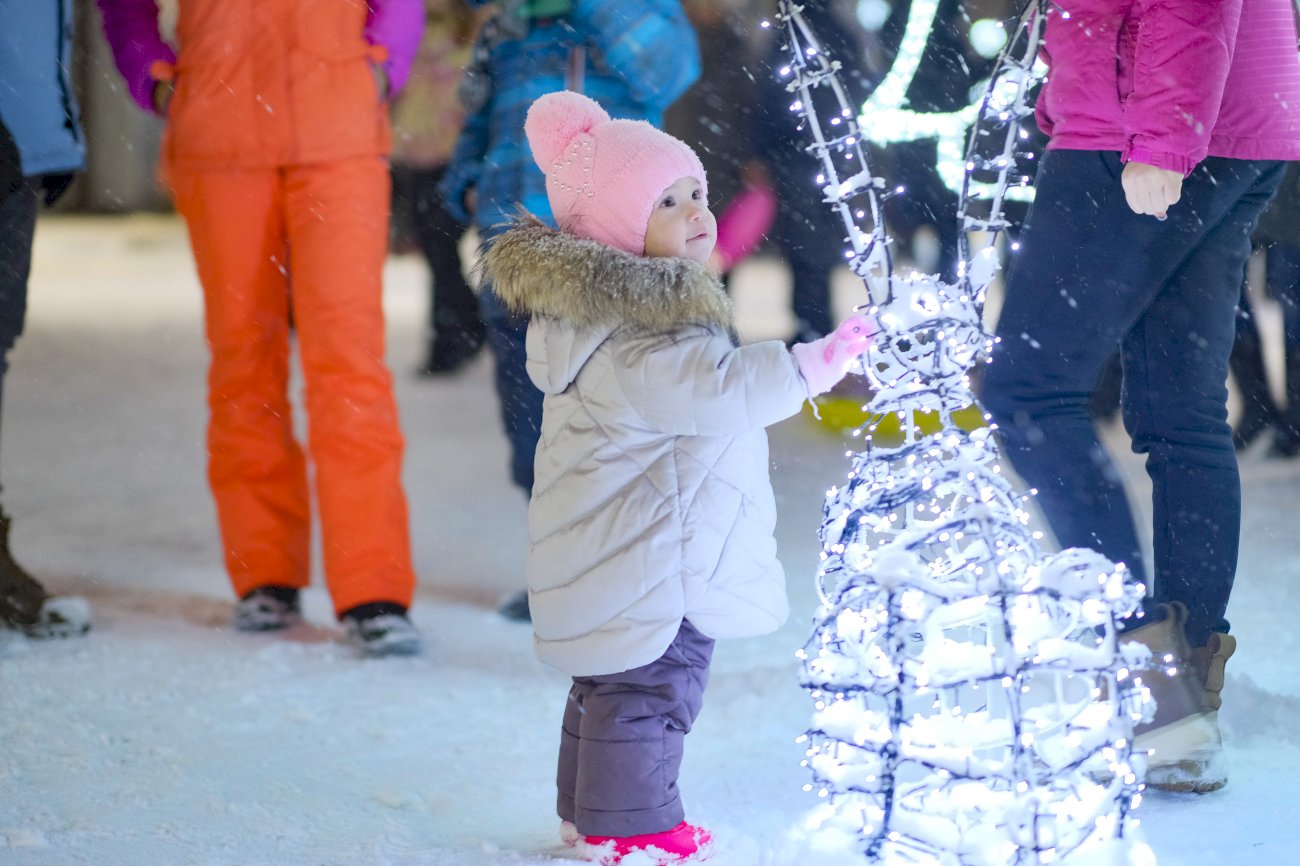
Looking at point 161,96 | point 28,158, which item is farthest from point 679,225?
point 28,158

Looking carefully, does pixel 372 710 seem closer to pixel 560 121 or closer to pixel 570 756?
pixel 570 756

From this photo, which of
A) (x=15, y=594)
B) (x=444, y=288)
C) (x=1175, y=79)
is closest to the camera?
(x=1175, y=79)

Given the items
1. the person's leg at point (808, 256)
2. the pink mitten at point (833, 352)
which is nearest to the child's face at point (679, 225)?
the pink mitten at point (833, 352)

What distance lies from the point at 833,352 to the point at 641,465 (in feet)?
1.01

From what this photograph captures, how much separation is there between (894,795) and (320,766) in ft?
3.68

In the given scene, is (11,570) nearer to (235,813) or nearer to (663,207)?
(235,813)

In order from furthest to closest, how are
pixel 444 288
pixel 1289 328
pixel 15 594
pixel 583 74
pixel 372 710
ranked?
1. pixel 444 288
2. pixel 1289 328
3. pixel 15 594
4. pixel 583 74
5. pixel 372 710

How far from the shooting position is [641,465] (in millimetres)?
1921

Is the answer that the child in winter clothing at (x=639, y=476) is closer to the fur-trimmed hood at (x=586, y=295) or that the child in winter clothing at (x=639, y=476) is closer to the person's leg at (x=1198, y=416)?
the fur-trimmed hood at (x=586, y=295)

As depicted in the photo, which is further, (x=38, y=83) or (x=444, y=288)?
(x=444, y=288)

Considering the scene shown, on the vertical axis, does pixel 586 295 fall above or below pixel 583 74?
below

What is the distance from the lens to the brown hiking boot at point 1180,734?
82.6 inches

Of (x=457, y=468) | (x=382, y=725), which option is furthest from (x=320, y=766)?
(x=457, y=468)

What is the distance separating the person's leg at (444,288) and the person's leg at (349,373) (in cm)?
314
